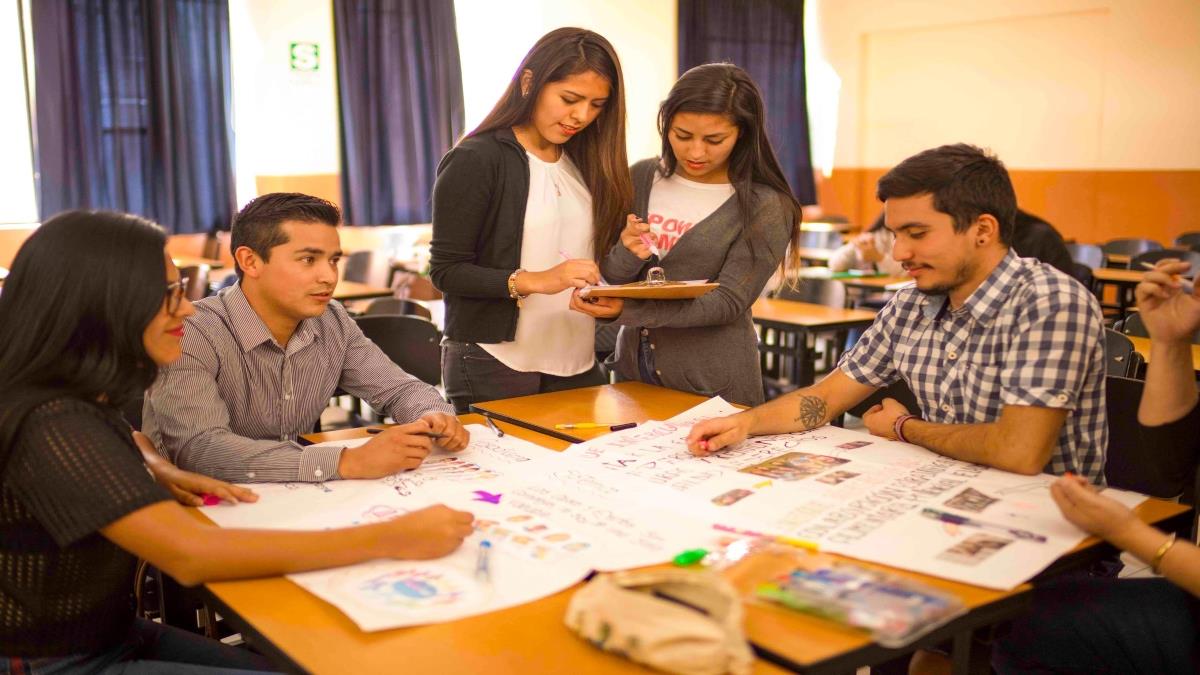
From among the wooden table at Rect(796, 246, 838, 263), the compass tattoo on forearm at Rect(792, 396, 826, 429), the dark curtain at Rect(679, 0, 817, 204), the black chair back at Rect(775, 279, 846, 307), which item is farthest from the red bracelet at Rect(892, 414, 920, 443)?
the dark curtain at Rect(679, 0, 817, 204)

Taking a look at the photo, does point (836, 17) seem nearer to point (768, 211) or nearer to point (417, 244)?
point (417, 244)

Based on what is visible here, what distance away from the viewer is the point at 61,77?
21.2 feet

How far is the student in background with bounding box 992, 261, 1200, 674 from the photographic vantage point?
1.64 meters

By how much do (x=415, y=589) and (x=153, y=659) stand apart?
0.49 m

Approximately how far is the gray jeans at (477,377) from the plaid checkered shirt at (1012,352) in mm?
867

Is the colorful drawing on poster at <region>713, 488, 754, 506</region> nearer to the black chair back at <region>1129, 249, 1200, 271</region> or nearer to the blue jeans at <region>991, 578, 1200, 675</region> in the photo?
the blue jeans at <region>991, 578, 1200, 675</region>

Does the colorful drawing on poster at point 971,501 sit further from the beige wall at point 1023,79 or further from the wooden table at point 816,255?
the beige wall at point 1023,79

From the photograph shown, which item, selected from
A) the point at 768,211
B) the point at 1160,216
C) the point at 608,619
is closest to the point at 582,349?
the point at 768,211

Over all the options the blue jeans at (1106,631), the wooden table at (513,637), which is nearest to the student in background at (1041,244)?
the blue jeans at (1106,631)

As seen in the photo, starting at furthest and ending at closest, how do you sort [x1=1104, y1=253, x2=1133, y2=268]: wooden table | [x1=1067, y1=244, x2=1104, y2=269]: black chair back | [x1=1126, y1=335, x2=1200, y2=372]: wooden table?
→ [x1=1104, y1=253, x2=1133, y2=268]: wooden table → [x1=1067, y1=244, x2=1104, y2=269]: black chair back → [x1=1126, y1=335, x2=1200, y2=372]: wooden table

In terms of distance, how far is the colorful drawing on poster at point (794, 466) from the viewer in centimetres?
177

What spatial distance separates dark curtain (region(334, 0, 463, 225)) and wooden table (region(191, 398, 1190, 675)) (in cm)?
663

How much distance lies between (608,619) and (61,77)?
21.5 feet

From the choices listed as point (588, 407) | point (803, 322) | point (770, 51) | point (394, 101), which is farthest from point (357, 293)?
point (770, 51)
